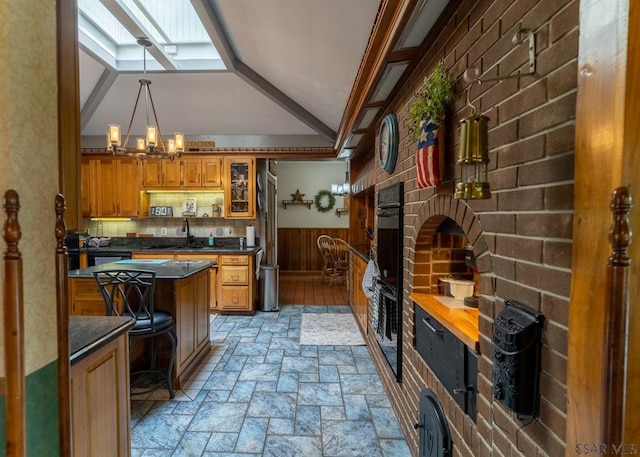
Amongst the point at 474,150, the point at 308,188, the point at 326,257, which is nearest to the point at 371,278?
the point at 474,150

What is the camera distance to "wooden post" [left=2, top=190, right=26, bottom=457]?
2.55 feet

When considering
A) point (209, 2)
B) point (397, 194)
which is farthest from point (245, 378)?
point (209, 2)

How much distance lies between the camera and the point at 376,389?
8.85 feet

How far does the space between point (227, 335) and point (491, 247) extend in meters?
3.49

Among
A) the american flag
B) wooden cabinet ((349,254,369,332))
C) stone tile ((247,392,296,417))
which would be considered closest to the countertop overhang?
the american flag

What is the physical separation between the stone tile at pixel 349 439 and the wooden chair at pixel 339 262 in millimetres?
4447

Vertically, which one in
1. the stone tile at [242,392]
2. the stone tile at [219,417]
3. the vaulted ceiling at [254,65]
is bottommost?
the stone tile at [219,417]

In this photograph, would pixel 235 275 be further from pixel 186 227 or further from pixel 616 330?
pixel 616 330

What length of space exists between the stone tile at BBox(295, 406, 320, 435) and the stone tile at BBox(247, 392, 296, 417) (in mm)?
65

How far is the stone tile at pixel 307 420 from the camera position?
2.17m

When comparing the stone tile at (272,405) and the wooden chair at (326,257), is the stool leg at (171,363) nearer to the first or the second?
the stone tile at (272,405)

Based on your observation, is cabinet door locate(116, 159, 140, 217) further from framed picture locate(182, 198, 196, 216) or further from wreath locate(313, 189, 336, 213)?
wreath locate(313, 189, 336, 213)

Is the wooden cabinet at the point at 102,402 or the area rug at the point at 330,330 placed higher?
the wooden cabinet at the point at 102,402

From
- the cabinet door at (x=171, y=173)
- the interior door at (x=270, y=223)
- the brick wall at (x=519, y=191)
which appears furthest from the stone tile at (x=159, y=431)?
the cabinet door at (x=171, y=173)
